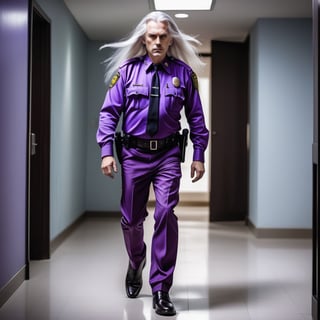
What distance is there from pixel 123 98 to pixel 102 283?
1.12 m

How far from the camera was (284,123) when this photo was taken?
18.3 feet

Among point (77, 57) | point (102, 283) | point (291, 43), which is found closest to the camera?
point (102, 283)

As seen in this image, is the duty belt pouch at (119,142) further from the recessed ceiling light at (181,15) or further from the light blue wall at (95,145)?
the light blue wall at (95,145)

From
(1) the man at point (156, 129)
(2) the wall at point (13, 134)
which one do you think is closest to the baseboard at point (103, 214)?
(2) the wall at point (13, 134)

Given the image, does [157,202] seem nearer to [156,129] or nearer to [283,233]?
[156,129]

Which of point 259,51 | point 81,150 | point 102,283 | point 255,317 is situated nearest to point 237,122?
point 259,51

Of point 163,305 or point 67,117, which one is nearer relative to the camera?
point 163,305

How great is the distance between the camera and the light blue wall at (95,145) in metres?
6.93

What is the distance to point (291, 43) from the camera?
18.2 ft

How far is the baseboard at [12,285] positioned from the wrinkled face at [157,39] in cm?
135

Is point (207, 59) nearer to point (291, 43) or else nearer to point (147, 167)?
point (291, 43)

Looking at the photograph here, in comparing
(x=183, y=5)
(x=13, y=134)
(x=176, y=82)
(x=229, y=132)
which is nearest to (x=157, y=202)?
(x=176, y=82)

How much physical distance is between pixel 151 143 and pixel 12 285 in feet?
3.54

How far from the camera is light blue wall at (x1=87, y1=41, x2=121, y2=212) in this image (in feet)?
22.7
